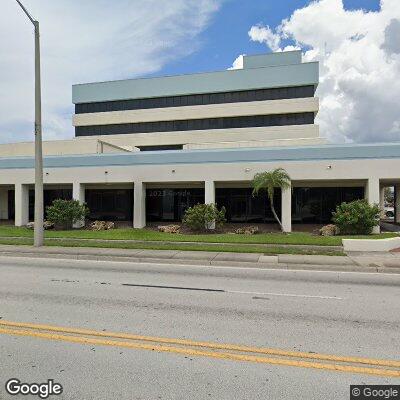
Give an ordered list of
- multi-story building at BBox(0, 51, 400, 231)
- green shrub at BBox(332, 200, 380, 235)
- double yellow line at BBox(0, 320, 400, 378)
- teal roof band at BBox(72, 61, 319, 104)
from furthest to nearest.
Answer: teal roof band at BBox(72, 61, 319, 104), multi-story building at BBox(0, 51, 400, 231), green shrub at BBox(332, 200, 380, 235), double yellow line at BBox(0, 320, 400, 378)

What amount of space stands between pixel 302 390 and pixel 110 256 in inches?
444

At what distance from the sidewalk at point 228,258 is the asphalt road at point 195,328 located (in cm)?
125

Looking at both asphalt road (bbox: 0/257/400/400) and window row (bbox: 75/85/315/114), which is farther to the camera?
window row (bbox: 75/85/315/114)

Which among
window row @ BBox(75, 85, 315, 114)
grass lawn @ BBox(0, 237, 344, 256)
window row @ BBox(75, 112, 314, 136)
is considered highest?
window row @ BBox(75, 85, 315, 114)

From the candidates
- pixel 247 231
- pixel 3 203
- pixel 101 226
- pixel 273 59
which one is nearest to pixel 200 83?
pixel 273 59

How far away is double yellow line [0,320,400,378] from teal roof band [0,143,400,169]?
728 inches

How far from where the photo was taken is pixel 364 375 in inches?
175

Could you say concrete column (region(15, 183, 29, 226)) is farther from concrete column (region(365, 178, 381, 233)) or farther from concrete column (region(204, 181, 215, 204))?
concrete column (region(365, 178, 381, 233))

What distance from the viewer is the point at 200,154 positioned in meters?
24.0

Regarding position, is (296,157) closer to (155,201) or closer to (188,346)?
(155,201)

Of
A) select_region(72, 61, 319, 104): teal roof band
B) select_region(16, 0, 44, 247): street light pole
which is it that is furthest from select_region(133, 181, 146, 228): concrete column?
select_region(72, 61, 319, 104): teal roof band

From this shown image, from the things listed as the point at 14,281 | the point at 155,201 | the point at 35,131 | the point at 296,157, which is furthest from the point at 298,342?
the point at 155,201

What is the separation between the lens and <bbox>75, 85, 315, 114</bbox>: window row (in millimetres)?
42344

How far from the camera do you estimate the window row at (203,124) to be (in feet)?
137
